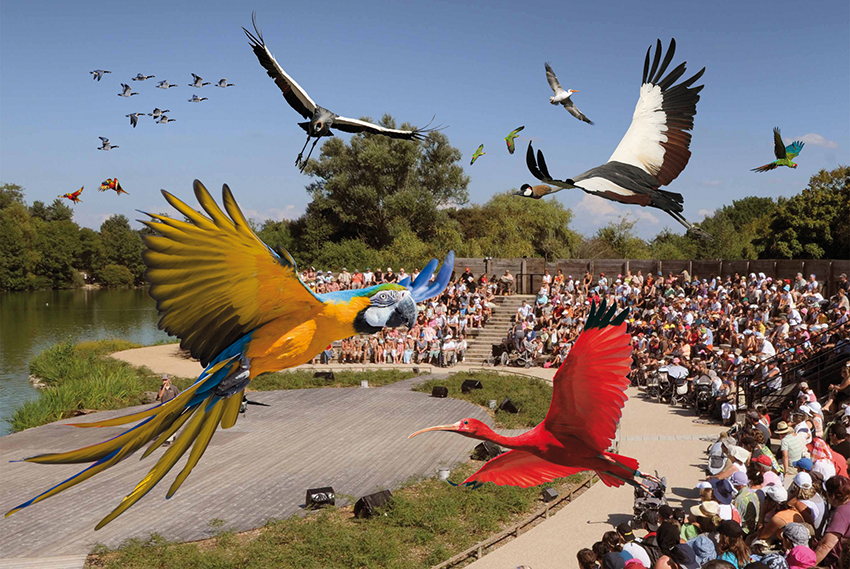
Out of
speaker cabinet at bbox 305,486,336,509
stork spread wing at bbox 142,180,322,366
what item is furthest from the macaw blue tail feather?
speaker cabinet at bbox 305,486,336,509

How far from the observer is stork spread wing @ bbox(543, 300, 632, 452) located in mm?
3088

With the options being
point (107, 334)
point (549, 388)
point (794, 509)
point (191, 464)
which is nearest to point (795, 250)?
point (549, 388)

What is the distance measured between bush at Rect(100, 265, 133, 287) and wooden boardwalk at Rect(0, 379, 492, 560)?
3784 cm

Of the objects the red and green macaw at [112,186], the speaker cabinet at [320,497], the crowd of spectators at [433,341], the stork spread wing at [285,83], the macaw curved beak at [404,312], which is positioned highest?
the stork spread wing at [285,83]

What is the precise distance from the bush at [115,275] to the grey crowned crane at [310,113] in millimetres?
54006

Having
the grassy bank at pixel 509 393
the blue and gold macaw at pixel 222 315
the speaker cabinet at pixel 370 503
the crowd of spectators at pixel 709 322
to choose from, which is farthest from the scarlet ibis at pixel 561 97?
the grassy bank at pixel 509 393

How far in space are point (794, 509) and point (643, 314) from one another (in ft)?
46.5

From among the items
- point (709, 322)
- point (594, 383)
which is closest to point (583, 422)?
point (594, 383)

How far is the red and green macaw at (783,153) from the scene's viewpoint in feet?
11.4

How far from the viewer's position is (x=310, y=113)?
3.46 m

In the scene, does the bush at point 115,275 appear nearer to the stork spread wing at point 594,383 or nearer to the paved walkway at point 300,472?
the paved walkway at point 300,472

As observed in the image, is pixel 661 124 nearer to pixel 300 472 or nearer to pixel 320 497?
pixel 320 497

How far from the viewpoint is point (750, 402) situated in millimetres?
14648

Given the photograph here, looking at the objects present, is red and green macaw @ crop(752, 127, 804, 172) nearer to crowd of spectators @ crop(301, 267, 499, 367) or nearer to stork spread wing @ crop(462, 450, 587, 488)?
stork spread wing @ crop(462, 450, 587, 488)
